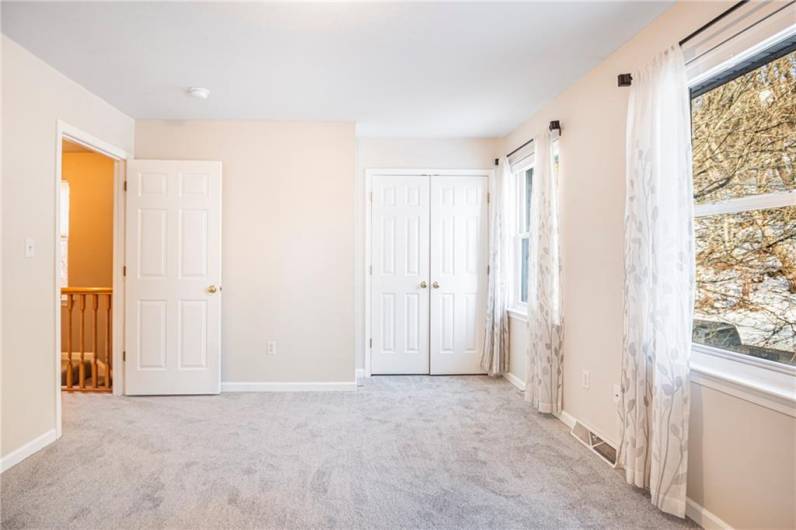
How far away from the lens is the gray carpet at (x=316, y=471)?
6.57 feet

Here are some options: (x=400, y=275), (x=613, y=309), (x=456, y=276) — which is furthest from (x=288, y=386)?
(x=613, y=309)

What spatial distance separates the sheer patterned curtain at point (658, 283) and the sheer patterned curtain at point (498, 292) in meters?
2.01

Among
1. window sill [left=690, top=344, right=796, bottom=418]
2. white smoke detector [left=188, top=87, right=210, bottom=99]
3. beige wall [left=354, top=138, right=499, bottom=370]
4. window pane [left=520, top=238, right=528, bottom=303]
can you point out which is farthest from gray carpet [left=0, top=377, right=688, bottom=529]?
white smoke detector [left=188, top=87, right=210, bottom=99]

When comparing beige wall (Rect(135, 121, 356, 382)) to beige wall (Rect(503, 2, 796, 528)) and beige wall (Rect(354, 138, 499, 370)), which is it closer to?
beige wall (Rect(354, 138, 499, 370))

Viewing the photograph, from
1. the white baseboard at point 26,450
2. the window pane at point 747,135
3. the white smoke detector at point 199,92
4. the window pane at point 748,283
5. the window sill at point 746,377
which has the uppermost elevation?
the white smoke detector at point 199,92

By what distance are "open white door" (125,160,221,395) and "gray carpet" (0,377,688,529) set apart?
1.03ft

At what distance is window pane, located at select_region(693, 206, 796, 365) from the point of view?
1.70m

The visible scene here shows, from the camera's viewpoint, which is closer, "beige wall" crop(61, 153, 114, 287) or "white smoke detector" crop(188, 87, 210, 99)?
"white smoke detector" crop(188, 87, 210, 99)

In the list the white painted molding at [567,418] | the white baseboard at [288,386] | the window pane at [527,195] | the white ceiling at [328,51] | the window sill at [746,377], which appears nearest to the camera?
the window sill at [746,377]

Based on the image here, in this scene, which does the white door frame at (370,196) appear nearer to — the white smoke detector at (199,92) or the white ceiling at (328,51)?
the white ceiling at (328,51)

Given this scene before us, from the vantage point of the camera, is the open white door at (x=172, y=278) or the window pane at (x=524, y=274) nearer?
the open white door at (x=172, y=278)

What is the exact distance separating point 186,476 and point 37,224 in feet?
6.02

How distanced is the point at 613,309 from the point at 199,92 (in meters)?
3.26

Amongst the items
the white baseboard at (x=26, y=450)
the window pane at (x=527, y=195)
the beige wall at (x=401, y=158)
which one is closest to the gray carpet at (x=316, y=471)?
the white baseboard at (x=26, y=450)
